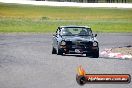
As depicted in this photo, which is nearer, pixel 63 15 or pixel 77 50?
pixel 77 50

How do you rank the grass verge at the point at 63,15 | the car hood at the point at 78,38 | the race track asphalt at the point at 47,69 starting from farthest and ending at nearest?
the grass verge at the point at 63,15, the car hood at the point at 78,38, the race track asphalt at the point at 47,69

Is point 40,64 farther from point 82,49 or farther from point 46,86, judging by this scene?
point 46,86

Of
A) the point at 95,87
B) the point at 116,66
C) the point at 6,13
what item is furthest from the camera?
the point at 6,13

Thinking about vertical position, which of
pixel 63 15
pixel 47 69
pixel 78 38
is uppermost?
pixel 78 38

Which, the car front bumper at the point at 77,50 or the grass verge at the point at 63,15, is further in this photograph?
the grass verge at the point at 63,15

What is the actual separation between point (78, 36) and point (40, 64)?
3.61 metres

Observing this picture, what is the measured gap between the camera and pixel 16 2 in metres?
80.9

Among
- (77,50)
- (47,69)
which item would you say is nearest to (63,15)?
(77,50)

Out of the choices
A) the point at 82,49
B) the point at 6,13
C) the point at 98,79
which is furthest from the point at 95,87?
the point at 6,13

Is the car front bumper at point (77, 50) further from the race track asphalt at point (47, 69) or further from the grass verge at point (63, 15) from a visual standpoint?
the grass verge at point (63, 15)

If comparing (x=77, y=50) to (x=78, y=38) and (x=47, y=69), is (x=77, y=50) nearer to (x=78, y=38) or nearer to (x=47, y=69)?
(x=78, y=38)

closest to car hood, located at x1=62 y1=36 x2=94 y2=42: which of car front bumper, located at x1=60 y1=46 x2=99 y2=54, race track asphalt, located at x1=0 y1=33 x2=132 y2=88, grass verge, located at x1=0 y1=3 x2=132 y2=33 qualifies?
car front bumper, located at x1=60 y1=46 x2=99 y2=54

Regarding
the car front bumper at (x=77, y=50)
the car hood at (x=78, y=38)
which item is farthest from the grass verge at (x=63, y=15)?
the car front bumper at (x=77, y=50)

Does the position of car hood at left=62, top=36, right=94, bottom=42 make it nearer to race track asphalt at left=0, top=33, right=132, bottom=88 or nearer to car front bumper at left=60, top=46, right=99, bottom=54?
car front bumper at left=60, top=46, right=99, bottom=54
